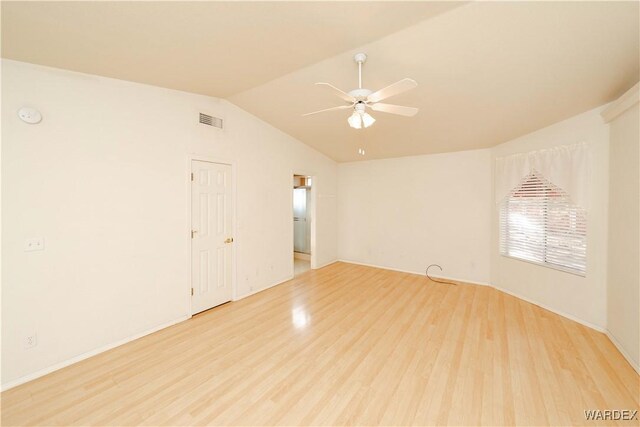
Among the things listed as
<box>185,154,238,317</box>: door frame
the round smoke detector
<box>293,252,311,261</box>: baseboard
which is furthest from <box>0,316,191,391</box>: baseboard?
<box>293,252,311,261</box>: baseboard

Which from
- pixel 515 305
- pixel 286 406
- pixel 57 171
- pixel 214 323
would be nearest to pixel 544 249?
pixel 515 305

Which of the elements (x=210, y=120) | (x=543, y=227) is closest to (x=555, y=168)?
(x=543, y=227)

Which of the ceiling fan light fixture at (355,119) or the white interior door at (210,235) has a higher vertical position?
the ceiling fan light fixture at (355,119)

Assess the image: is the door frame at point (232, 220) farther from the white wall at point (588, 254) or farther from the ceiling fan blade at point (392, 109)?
the white wall at point (588, 254)

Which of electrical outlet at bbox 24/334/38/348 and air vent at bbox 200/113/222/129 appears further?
air vent at bbox 200/113/222/129

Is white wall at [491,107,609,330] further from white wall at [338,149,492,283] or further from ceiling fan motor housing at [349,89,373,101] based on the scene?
ceiling fan motor housing at [349,89,373,101]

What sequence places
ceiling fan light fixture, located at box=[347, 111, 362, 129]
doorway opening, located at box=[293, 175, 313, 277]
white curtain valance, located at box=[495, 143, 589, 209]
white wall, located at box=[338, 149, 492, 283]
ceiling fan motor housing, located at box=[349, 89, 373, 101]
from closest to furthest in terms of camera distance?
1. ceiling fan motor housing, located at box=[349, 89, 373, 101]
2. ceiling fan light fixture, located at box=[347, 111, 362, 129]
3. white curtain valance, located at box=[495, 143, 589, 209]
4. white wall, located at box=[338, 149, 492, 283]
5. doorway opening, located at box=[293, 175, 313, 277]

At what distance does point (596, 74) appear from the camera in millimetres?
2365

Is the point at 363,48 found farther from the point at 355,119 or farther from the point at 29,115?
the point at 29,115

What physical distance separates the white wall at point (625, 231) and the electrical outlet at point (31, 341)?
5351 mm

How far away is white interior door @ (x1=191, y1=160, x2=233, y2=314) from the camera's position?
132 inches

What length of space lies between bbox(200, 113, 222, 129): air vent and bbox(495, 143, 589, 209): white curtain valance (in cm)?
460

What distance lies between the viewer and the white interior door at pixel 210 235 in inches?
132

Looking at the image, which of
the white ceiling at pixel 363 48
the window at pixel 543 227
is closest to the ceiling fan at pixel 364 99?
the white ceiling at pixel 363 48
